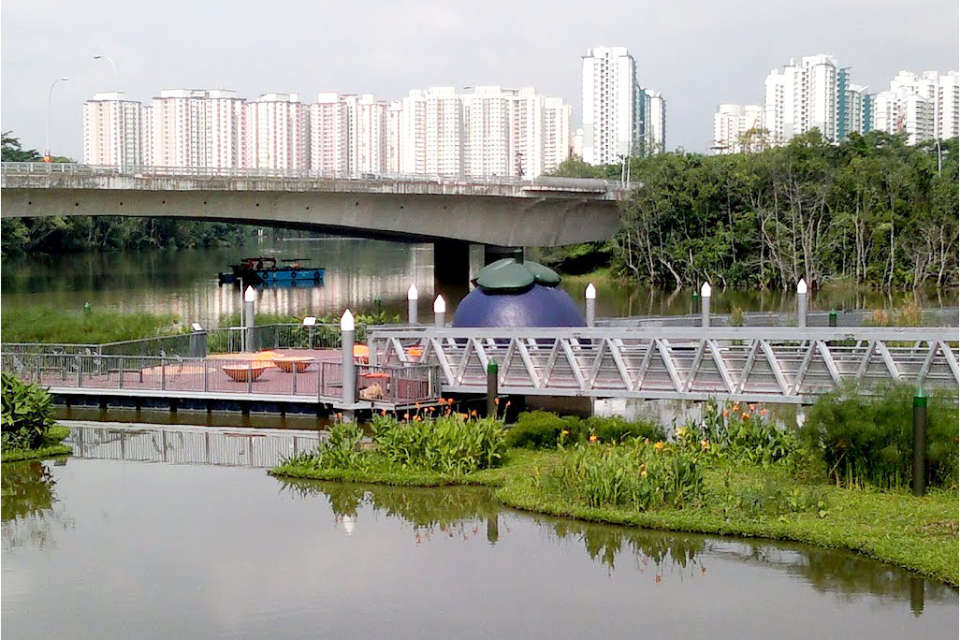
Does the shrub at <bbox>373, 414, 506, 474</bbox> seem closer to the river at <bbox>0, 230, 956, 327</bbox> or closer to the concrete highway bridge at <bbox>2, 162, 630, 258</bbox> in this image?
the river at <bbox>0, 230, 956, 327</bbox>

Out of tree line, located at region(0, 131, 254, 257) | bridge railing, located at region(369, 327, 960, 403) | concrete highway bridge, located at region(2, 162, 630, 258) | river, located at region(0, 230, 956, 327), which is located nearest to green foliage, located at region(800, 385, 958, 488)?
bridge railing, located at region(369, 327, 960, 403)

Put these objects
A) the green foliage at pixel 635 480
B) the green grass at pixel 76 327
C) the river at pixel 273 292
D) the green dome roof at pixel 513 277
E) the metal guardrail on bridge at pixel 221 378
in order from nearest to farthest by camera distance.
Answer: the green foliage at pixel 635 480, the metal guardrail on bridge at pixel 221 378, the green dome roof at pixel 513 277, the green grass at pixel 76 327, the river at pixel 273 292

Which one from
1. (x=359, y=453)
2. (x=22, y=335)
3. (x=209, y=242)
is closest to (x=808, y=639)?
(x=359, y=453)

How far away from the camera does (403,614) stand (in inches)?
540

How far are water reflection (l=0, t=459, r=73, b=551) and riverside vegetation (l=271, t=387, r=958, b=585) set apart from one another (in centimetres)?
318

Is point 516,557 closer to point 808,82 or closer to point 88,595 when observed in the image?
point 88,595

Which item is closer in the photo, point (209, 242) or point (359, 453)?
point (359, 453)

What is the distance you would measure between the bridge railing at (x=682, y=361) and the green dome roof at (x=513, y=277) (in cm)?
155

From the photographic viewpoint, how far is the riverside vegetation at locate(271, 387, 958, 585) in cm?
1605

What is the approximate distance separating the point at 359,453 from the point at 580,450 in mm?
3291

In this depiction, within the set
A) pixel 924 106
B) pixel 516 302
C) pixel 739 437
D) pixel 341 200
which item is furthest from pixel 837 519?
pixel 924 106

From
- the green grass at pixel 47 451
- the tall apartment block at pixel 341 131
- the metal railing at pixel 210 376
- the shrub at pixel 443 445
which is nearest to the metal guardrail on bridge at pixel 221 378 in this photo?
the metal railing at pixel 210 376

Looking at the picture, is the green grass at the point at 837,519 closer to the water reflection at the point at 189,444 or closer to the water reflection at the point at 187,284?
→ the water reflection at the point at 189,444

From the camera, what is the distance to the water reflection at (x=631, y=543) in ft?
47.5
